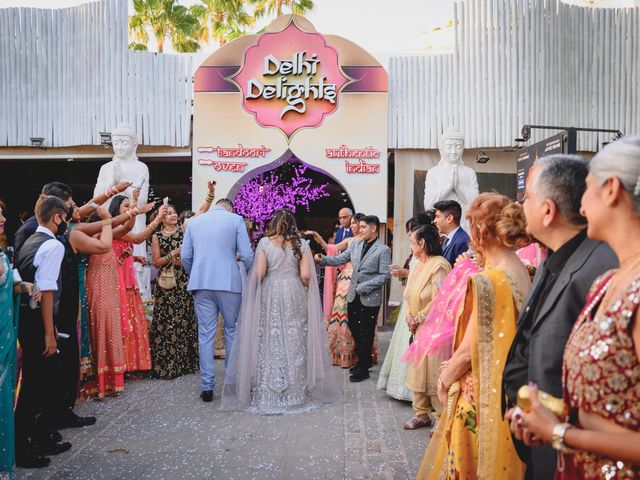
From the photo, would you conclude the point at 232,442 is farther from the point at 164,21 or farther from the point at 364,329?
the point at 164,21

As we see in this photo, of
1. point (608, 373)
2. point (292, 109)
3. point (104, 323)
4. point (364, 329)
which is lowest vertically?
point (364, 329)

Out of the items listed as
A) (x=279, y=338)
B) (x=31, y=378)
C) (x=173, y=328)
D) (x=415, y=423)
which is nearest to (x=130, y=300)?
(x=173, y=328)

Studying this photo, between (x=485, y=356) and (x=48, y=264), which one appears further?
(x=48, y=264)

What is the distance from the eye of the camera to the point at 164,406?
5.07 metres

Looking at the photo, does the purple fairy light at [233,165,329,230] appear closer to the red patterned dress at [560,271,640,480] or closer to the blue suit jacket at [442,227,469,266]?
the blue suit jacket at [442,227,469,266]

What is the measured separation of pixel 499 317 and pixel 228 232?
357 centimetres

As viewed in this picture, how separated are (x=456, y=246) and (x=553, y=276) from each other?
2.94 meters

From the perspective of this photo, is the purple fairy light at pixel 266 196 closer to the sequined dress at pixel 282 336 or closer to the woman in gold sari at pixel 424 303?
the sequined dress at pixel 282 336

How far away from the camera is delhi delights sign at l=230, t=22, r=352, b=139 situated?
10.2m

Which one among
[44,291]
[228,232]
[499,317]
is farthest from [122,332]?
[499,317]

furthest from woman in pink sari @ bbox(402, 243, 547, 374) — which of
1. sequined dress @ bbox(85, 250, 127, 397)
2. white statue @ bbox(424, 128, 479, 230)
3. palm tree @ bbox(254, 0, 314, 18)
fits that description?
palm tree @ bbox(254, 0, 314, 18)

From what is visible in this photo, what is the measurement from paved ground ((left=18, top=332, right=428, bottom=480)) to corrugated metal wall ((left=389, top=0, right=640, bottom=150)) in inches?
252

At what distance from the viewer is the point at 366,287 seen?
6070 mm

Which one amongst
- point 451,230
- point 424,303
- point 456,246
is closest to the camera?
point 424,303
